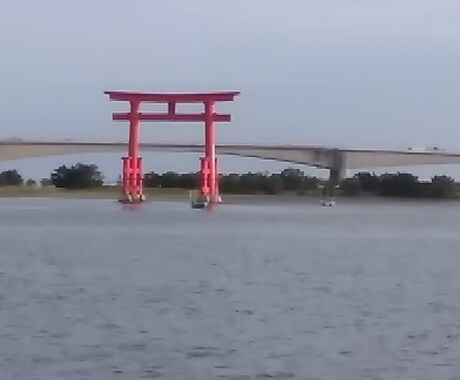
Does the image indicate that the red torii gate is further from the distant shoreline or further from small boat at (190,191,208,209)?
the distant shoreline

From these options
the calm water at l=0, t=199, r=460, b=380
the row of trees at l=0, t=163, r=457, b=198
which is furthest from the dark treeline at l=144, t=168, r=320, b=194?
the calm water at l=0, t=199, r=460, b=380

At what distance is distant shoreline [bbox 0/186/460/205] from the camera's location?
270 ft

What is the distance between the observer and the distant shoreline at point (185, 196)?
270ft

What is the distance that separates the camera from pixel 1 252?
32.8 m

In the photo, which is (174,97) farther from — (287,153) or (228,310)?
(228,310)

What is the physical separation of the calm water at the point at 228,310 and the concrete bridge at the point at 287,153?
1251 inches

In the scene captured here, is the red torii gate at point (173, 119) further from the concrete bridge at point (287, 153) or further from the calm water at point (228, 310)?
the calm water at point (228, 310)

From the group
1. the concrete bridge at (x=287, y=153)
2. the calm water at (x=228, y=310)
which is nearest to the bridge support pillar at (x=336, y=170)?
the concrete bridge at (x=287, y=153)

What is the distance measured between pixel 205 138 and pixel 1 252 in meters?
35.4

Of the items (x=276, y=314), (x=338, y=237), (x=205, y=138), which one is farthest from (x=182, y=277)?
(x=205, y=138)

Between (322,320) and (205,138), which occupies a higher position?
(205,138)

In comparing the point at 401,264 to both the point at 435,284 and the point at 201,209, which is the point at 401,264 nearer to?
the point at 435,284

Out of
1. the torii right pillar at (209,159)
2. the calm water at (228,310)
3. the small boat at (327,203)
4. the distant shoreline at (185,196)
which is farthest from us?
the distant shoreline at (185,196)

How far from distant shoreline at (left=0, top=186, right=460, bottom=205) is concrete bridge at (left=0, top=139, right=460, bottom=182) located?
8.59 meters
